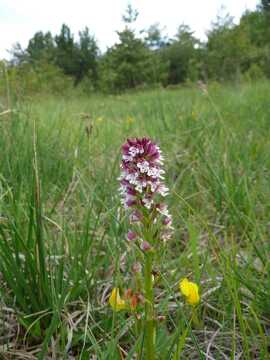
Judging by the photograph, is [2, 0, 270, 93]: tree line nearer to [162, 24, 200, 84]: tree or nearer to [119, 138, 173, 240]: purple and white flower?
[162, 24, 200, 84]: tree

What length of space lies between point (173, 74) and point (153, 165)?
2891 cm

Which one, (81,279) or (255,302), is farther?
(81,279)

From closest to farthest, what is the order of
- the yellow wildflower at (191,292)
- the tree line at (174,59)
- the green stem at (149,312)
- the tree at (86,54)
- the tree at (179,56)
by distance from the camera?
the green stem at (149,312), the yellow wildflower at (191,292), the tree line at (174,59), the tree at (179,56), the tree at (86,54)

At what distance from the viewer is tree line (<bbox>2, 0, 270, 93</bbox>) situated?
9939 millimetres

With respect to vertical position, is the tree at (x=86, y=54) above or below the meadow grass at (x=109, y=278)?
above

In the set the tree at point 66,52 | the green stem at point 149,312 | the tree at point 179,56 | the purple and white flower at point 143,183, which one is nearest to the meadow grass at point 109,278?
the green stem at point 149,312

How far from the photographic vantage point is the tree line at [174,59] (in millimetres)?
9939

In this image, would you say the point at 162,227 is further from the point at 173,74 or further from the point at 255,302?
the point at 173,74

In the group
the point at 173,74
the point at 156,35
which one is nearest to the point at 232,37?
the point at 156,35

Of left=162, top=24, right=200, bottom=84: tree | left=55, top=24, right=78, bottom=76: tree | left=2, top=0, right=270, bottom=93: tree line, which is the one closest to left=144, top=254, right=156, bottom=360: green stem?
left=2, top=0, right=270, bottom=93: tree line

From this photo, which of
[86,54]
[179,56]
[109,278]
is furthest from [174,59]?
[86,54]

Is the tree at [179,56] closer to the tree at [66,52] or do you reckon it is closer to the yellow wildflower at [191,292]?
the yellow wildflower at [191,292]

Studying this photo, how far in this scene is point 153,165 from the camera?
0.90 metres

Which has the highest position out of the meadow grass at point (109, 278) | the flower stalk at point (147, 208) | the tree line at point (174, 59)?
the tree line at point (174, 59)
